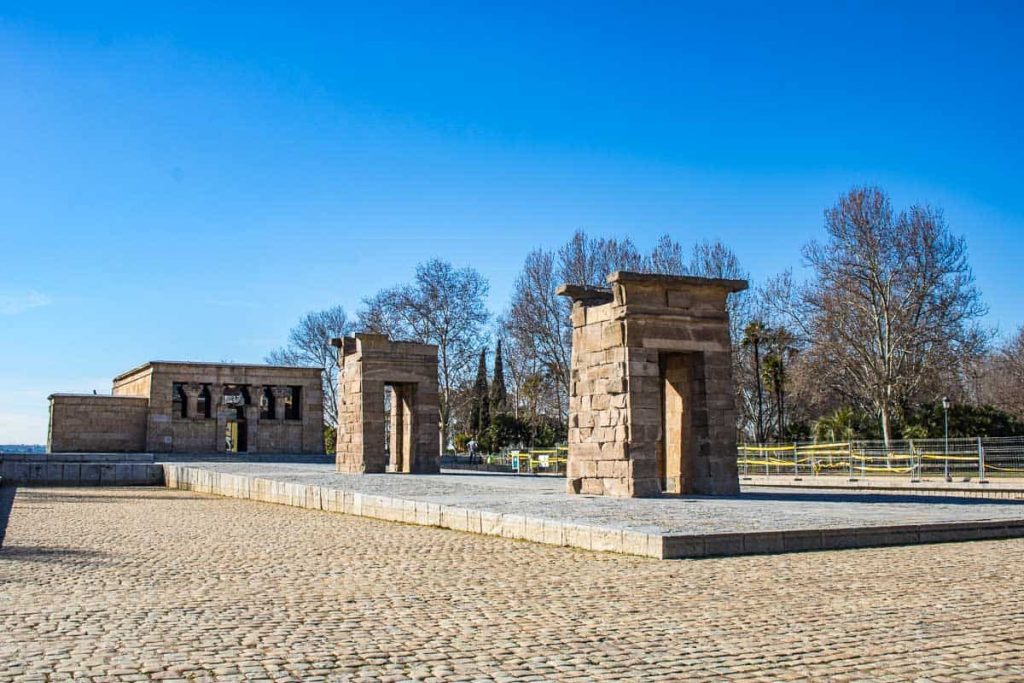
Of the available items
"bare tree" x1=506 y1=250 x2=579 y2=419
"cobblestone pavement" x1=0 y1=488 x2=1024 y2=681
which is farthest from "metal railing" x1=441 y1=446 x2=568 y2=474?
"cobblestone pavement" x1=0 y1=488 x2=1024 y2=681

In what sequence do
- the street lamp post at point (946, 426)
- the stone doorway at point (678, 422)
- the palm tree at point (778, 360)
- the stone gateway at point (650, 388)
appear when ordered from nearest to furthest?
the stone gateway at point (650, 388) → the stone doorway at point (678, 422) → the street lamp post at point (946, 426) → the palm tree at point (778, 360)

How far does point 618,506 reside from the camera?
13125 millimetres

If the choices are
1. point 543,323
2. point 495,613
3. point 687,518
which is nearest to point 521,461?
point 543,323

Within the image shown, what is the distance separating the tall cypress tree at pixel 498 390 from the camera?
5250 cm

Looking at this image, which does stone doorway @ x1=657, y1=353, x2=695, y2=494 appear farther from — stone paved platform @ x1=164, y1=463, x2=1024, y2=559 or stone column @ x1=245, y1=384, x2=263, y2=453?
stone column @ x1=245, y1=384, x2=263, y2=453

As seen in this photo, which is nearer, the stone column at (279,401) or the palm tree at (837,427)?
the palm tree at (837,427)

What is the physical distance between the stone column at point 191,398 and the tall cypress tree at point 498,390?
15.6 meters

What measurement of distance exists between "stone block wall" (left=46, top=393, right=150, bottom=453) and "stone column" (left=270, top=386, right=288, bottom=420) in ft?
17.3

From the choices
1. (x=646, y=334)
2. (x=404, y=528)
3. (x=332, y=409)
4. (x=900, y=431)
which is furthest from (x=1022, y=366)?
(x=404, y=528)

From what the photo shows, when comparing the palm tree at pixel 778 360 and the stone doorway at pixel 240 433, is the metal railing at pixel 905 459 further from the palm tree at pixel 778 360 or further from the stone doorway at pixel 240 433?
the stone doorway at pixel 240 433

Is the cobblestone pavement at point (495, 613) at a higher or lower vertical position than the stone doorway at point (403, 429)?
lower

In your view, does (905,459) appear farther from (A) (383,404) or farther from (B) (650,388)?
(B) (650,388)

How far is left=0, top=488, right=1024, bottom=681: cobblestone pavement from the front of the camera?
5121 mm

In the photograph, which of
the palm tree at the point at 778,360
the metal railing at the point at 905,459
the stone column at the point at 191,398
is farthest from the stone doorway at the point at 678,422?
the stone column at the point at 191,398
